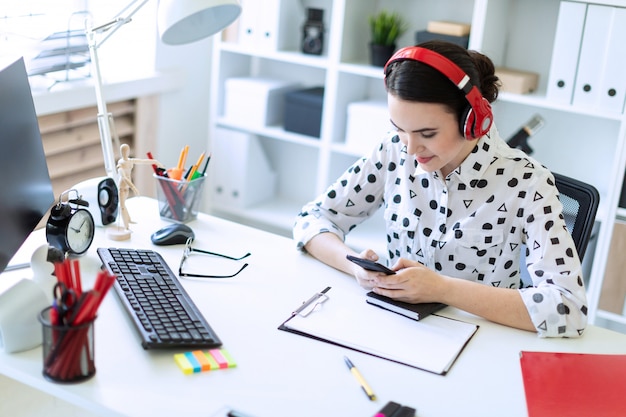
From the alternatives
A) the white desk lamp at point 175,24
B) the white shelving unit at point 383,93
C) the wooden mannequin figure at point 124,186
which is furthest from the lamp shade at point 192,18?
the white shelving unit at point 383,93

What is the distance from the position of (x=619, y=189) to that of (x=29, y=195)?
6.10 ft

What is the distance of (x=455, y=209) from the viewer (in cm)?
174

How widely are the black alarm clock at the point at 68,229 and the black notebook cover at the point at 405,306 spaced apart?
0.61 meters

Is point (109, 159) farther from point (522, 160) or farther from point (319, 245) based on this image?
point (522, 160)

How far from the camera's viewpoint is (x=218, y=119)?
3.24 metres

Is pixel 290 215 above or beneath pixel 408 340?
beneath

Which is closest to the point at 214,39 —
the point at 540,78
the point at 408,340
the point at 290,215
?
the point at 290,215

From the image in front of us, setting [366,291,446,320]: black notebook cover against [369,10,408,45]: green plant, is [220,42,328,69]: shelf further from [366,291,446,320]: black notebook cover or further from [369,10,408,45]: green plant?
[366,291,446,320]: black notebook cover

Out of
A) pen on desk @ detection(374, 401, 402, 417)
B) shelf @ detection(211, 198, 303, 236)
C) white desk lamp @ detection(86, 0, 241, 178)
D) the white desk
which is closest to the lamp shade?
white desk lamp @ detection(86, 0, 241, 178)

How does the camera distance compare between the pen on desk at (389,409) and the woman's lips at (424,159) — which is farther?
the woman's lips at (424,159)

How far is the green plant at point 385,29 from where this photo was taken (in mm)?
2875

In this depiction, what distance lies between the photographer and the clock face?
5.23ft

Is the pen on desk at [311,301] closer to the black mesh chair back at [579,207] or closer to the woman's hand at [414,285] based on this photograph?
the woman's hand at [414,285]

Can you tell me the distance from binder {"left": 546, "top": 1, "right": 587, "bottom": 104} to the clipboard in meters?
1.35
